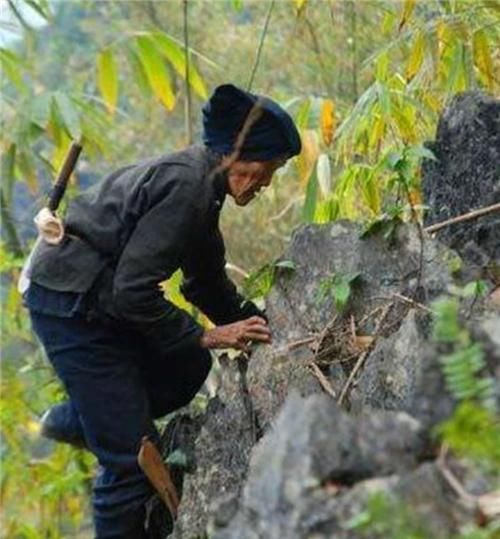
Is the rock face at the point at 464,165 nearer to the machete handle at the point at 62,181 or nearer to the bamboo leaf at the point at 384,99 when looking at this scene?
the bamboo leaf at the point at 384,99

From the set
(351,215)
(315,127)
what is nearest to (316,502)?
(351,215)

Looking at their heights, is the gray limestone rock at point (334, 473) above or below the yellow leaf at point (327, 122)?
→ above

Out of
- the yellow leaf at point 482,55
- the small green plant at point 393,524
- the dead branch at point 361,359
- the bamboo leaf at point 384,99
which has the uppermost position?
the yellow leaf at point 482,55

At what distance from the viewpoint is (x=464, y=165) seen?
3627mm

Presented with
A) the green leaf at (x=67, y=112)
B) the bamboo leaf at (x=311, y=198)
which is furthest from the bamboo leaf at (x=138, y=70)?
the bamboo leaf at (x=311, y=198)

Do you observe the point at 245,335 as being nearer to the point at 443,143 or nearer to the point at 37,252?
the point at 37,252

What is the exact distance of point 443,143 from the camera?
370cm

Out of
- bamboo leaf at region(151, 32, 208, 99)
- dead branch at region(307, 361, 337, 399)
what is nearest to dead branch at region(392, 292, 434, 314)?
dead branch at region(307, 361, 337, 399)

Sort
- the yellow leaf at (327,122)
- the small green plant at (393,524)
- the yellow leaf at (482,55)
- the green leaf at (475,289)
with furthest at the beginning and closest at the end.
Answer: the yellow leaf at (327,122) < the yellow leaf at (482,55) < the green leaf at (475,289) < the small green plant at (393,524)

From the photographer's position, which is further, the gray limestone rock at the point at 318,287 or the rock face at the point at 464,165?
the rock face at the point at 464,165

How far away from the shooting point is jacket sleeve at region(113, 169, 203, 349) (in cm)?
314

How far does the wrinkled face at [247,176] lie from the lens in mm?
3289

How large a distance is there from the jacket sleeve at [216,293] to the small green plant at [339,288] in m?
0.26

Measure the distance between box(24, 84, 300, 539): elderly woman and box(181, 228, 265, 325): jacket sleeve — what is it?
2.1 inches
